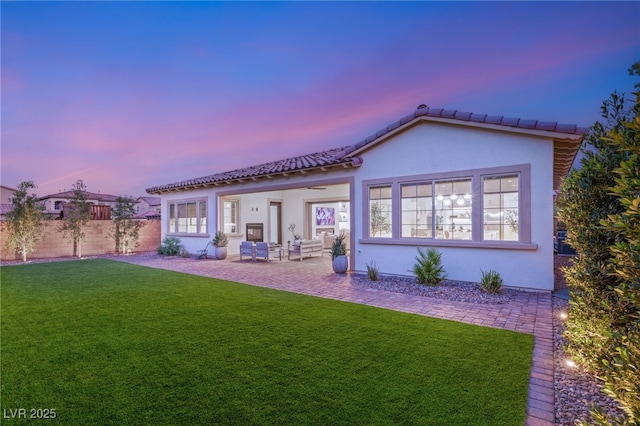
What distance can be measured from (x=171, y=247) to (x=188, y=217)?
171cm

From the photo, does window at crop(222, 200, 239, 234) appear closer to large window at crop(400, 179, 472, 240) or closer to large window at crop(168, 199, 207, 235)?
large window at crop(168, 199, 207, 235)

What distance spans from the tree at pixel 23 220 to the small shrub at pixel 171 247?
5111 millimetres

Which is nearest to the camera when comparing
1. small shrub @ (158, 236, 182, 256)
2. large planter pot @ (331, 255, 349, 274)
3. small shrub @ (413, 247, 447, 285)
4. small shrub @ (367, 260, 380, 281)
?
small shrub @ (413, 247, 447, 285)

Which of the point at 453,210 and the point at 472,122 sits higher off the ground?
the point at 472,122

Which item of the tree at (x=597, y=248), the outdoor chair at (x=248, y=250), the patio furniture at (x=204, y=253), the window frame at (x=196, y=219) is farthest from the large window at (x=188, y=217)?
the tree at (x=597, y=248)

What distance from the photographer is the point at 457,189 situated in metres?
8.10

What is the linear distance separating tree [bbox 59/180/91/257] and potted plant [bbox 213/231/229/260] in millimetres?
7025

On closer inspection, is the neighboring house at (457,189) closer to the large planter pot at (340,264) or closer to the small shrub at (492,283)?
the large planter pot at (340,264)

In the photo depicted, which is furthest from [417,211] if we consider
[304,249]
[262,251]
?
[262,251]

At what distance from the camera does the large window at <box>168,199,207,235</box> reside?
606 inches

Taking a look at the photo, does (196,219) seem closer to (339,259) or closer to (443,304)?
(339,259)

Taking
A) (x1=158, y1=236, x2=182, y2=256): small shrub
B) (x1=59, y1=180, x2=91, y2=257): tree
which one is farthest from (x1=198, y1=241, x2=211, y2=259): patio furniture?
(x1=59, y1=180, x2=91, y2=257): tree

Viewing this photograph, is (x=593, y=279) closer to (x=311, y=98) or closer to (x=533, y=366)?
(x=533, y=366)

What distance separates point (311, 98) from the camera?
1447 cm
